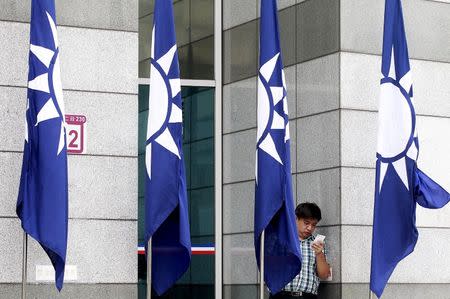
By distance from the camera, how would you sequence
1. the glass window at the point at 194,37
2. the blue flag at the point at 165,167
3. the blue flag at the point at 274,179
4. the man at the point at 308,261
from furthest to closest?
the glass window at the point at 194,37 → the man at the point at 308,261 → the blue flag at the point at 274,179 → the blue flag at the point at 165,167

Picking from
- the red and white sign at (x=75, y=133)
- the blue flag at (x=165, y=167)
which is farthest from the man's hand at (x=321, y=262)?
the red and white sign at (x=75, y=133)

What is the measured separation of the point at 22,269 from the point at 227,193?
3.63 m

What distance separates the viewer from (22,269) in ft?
43.0

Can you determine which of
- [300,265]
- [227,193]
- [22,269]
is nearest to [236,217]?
[227,193]

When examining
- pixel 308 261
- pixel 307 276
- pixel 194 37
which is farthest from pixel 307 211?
pixel 194 37

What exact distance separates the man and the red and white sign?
101 inches

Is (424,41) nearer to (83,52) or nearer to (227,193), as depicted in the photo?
(227,193)

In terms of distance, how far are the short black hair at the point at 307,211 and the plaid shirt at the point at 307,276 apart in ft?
1.04

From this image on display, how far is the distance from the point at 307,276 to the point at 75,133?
307 cm

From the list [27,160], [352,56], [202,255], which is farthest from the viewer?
[202,255]

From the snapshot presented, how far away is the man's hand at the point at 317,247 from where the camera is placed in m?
14.4

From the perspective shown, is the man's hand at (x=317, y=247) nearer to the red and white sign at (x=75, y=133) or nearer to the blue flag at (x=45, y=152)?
the red and white sign at (x=75, y=133)

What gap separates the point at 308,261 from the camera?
47.3 feet

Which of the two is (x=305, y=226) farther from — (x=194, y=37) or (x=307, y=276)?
(x=194, y=37)
